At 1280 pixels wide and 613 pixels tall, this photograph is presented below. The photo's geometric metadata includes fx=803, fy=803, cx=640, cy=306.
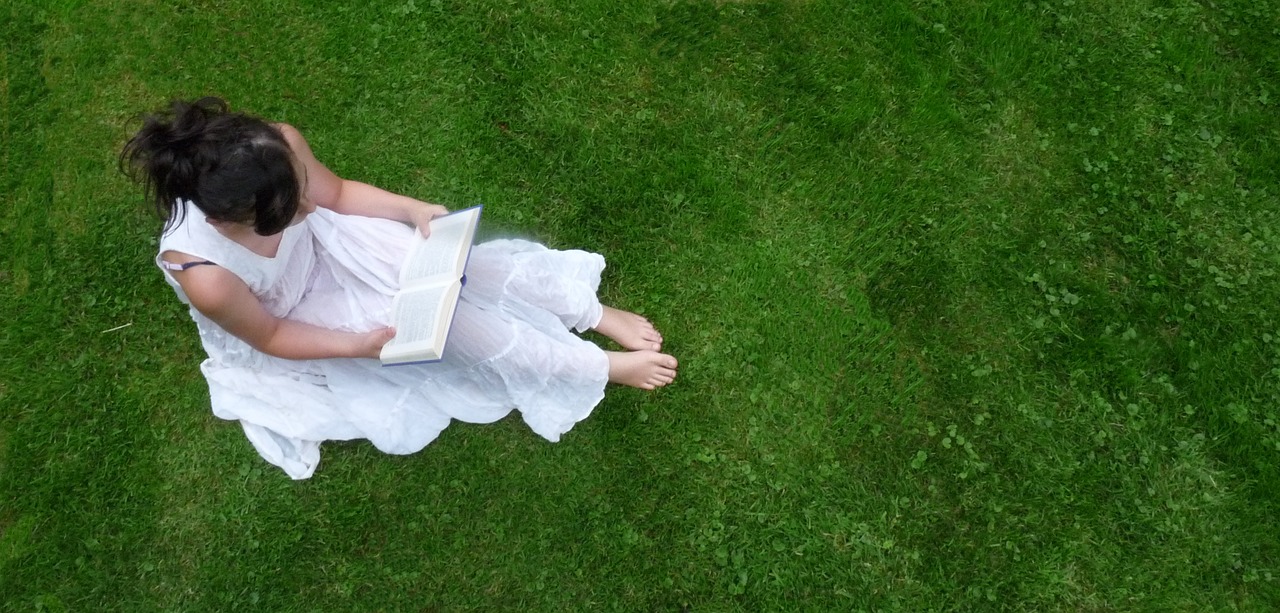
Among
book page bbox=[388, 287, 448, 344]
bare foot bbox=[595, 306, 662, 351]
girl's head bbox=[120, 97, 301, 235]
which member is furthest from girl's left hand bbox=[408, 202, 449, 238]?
bare foot bbox=[595, 306, 662, 351]

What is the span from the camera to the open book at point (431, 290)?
2.92 metres

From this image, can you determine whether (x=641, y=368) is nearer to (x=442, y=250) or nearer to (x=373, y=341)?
(x=442, y=250)

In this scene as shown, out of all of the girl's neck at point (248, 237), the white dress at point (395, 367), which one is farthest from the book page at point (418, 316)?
the girl's neck at point (248, 237)

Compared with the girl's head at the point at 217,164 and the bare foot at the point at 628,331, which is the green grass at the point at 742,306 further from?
the girl's head at the point at 217,164

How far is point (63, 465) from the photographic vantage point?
12.4ft

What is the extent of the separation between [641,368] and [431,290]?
1176 mm

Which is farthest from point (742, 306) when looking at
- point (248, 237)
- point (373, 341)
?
point (248, 237)

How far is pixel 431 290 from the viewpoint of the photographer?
305 cm

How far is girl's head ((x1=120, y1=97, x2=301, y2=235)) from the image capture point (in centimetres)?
255

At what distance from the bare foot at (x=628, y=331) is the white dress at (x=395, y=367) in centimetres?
8

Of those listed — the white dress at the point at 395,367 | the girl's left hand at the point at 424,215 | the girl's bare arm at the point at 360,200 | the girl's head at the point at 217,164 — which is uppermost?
the girl's head at the point at 217,164

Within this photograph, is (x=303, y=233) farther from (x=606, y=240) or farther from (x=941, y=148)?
(x=941, y=148)

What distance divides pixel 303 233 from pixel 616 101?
1.86 meters

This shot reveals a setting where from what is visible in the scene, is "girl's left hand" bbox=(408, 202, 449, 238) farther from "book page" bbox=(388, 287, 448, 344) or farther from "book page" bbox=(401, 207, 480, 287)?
"book page" bbox=(388, 287, 448, 344)
